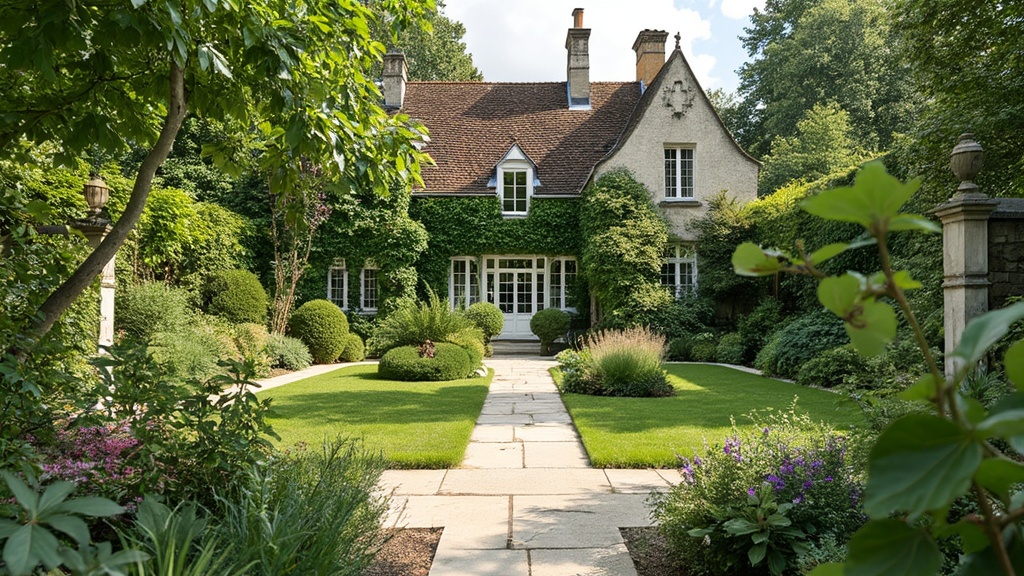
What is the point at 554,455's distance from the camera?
5.57 meters

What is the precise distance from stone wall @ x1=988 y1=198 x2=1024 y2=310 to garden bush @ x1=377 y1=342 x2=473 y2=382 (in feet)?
25.5

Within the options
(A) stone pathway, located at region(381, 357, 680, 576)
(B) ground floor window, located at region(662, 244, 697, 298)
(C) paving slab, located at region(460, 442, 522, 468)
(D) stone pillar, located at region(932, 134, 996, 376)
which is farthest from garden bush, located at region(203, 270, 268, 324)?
(D) stone pillar, located at region(932, 134, 996, 376)

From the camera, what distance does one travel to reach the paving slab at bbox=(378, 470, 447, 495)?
4.52 m

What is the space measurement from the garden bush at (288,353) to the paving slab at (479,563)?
1067cm

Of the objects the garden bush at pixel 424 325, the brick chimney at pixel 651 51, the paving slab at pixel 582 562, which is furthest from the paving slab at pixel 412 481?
the brick chimney at pixel 651 51

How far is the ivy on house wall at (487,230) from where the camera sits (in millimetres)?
18516

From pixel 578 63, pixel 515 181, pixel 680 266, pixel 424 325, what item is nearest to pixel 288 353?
pixel 424 325

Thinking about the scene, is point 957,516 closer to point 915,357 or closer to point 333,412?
point 915,357

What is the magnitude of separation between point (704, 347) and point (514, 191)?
7010 mm

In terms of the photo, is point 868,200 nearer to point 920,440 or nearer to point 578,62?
point 920,440

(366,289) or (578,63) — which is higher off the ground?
(578,63)

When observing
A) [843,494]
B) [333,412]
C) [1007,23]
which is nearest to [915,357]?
[843,494]

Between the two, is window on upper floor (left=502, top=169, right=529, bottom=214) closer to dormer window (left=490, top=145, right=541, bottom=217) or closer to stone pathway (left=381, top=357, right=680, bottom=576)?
dormer window (left=490, top=145, right=541, bottom=217)

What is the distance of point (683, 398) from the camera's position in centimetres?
885
